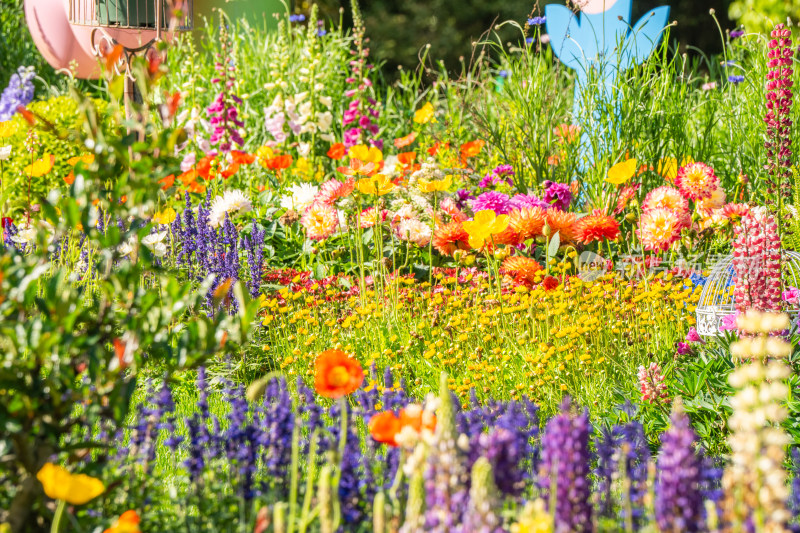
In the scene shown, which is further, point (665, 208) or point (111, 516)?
point (665, 208)

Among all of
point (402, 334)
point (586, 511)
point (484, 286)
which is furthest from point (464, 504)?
point (484, 286)

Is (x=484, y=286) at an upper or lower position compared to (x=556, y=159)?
lower

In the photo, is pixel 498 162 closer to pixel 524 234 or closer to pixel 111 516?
pixel 524 234

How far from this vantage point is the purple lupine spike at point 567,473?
A: 4.77ft

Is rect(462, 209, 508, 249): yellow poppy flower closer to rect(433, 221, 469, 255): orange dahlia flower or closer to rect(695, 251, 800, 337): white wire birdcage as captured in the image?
rect(433, 221, 469, 255): orange dahlia flower

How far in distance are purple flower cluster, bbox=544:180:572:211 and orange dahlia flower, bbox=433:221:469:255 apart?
2.20 ft

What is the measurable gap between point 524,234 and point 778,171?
116 centimetres

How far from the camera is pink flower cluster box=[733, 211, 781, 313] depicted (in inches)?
113

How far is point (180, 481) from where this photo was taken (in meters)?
2.44

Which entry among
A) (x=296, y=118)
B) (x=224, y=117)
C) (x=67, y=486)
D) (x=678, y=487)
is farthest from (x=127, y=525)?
(x=296, y=118)

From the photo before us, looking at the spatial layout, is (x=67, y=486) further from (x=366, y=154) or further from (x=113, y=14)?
(x=113, y=14)

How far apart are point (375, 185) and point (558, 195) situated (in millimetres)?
1138

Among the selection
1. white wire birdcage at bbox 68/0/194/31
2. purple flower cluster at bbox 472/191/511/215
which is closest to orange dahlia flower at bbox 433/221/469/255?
purple flower cluster at bbox 472/191/511/215

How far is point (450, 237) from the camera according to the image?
408cm
